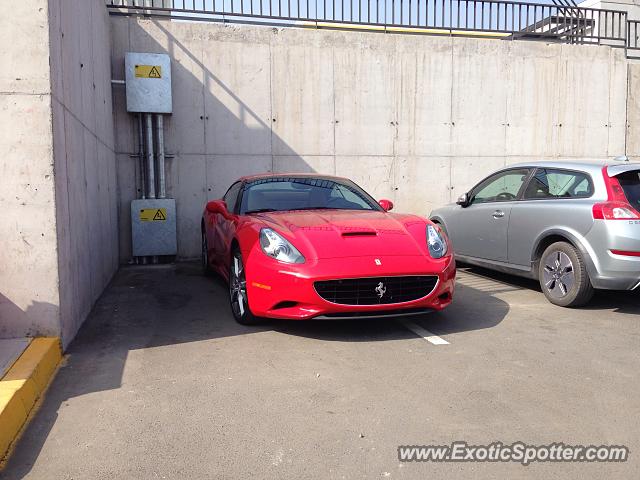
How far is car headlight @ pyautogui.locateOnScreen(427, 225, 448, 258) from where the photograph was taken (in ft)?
15.2

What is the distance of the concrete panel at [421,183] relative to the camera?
9766mm

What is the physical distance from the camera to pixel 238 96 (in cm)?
903

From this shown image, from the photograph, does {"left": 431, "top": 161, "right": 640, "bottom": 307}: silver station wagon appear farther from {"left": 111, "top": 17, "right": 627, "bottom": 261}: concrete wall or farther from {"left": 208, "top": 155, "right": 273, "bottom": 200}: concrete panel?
{"left": 208, "top": 155, "right": 273, "bottom": 200}: concrete panel

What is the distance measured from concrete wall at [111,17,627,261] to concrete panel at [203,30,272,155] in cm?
2

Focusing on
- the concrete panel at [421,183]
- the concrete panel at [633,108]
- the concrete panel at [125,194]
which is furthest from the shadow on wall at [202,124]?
the concrete panel at [633,108]

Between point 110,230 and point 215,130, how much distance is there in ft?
8.59

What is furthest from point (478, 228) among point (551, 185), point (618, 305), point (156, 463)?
point (156, 463)

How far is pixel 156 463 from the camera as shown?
2.52m

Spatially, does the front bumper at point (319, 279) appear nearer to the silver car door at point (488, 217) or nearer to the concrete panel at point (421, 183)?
the silver car door at point (488, 217)

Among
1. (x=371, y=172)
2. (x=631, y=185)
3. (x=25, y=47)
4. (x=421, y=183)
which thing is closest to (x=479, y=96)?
(x=421, y=183)

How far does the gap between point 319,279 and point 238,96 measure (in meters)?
5.75

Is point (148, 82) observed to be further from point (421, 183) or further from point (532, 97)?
point (532, 97)

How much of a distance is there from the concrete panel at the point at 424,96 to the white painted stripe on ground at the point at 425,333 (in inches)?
216

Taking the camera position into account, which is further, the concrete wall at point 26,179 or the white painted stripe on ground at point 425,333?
the white painted stripe on ground at point 425,333
